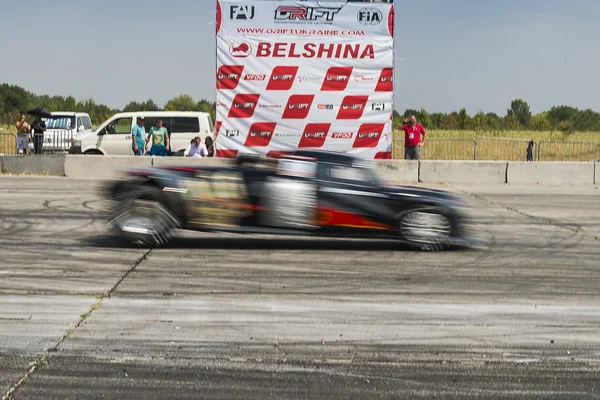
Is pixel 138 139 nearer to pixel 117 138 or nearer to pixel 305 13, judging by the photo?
pixel 117 138

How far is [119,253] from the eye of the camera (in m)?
10.7

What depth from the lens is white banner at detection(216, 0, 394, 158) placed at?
23.9 metres

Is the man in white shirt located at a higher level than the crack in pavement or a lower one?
higher

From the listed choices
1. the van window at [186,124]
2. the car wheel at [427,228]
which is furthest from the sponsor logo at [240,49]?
the car wheel at [427,228]

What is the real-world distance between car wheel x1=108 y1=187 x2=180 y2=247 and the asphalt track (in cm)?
26

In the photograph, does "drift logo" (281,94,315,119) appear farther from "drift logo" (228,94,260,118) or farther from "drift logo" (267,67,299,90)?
"drift logo" (228,94,260,118)

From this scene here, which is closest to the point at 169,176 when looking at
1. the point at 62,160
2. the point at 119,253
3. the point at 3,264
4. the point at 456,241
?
the point at 119,253

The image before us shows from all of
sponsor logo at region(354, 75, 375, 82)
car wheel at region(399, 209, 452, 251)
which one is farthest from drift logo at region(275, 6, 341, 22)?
car wheel at region(399, 209, 452, 251)

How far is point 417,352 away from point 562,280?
365 cm

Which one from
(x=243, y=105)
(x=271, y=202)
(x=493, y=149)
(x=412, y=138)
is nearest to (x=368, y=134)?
(x=412, y=138)

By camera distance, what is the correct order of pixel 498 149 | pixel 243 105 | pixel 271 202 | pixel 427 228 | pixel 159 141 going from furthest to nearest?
pixel 498 149
pixel 159 141
pixel 243 105
pixel 427 228
pixel 271 202

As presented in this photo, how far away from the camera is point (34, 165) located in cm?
2414

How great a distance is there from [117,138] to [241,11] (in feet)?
18.8

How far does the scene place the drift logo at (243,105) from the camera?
79.5 feet
